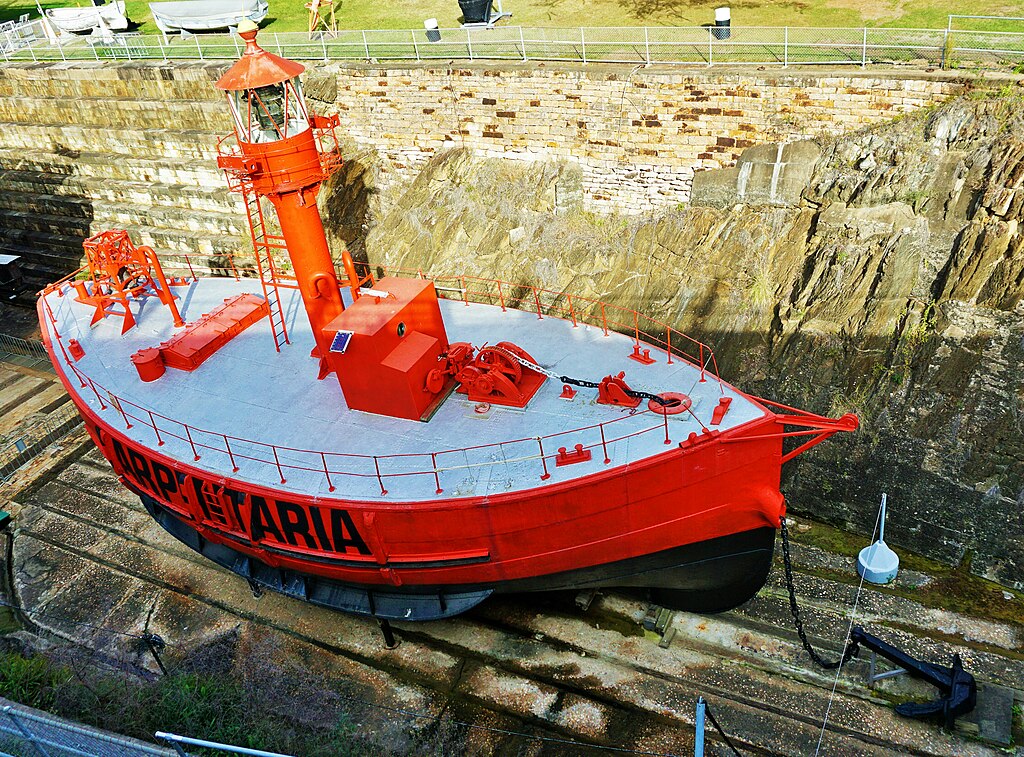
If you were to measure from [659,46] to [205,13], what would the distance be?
15.2 meters

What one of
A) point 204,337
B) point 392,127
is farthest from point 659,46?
point 204,337

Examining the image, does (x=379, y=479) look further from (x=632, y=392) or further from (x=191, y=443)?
(x=632, y=392)

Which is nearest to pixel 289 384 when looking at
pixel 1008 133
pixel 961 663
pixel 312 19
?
pixel 961 663

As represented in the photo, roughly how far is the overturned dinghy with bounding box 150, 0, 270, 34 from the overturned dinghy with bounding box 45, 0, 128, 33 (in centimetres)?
326

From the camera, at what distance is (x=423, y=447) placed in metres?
10.4

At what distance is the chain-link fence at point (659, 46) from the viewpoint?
1344 centimetres

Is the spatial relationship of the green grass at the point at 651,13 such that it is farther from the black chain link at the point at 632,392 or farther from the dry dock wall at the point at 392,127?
the black chain link at the point at 632,392

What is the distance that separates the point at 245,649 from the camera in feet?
38.6

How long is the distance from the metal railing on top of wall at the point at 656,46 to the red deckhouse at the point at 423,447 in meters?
7.05

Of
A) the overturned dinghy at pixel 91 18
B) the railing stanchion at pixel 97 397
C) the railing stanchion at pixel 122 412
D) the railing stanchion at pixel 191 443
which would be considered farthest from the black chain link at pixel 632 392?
the overturned dinghy at pixel 91 18

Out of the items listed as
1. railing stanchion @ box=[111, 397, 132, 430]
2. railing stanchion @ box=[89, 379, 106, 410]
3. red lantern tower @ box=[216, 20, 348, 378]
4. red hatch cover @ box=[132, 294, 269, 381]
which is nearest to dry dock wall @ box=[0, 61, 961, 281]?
red hatch cover @ box=[132, 294, 269, 381]

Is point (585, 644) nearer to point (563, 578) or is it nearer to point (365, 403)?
point (563, 578)

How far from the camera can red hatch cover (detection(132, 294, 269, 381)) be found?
500 inches

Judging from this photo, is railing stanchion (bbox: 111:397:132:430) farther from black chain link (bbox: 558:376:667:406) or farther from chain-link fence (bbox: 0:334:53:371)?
chain-link fence (bbox: 0:334:53:371)
